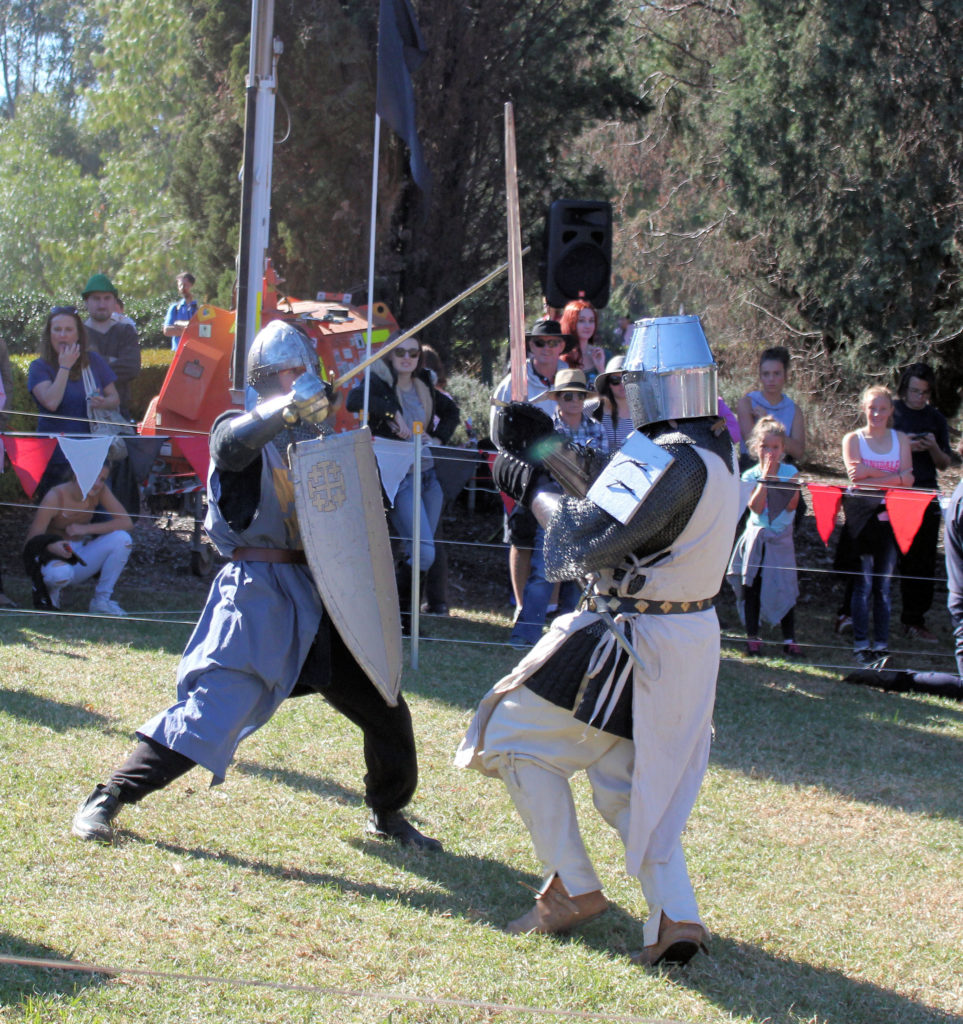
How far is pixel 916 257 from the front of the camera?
A: 967 cm

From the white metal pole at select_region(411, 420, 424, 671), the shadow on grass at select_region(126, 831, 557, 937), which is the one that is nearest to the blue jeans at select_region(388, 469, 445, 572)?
the white metal pole at select_region(411, 420, 424, 671)

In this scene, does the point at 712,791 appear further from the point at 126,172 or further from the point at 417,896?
the point at 126,172

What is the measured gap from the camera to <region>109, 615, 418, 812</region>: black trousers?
3.52 metres

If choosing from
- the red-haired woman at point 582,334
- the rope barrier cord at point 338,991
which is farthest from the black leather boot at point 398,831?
the red-haired woman at point 582,334

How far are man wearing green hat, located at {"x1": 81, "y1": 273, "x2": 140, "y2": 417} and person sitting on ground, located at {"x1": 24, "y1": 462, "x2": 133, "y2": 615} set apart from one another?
1273mm

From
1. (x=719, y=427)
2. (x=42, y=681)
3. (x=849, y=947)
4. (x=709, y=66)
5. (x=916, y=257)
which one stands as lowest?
(x=849, y=947)

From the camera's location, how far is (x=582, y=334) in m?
6.90

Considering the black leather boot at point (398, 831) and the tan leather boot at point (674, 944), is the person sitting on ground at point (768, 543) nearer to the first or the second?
the black leather boot at point (398, 831)

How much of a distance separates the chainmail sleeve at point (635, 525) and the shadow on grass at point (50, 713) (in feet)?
7.93

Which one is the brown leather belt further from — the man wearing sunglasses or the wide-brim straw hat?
the man wearing sunglasses

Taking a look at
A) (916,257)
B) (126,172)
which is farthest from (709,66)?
(126,172)

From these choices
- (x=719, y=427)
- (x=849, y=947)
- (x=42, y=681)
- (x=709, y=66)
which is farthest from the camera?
(x=709, y=66)

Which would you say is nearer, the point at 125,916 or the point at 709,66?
the point at 125,916

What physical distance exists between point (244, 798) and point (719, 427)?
2136 millimetres
